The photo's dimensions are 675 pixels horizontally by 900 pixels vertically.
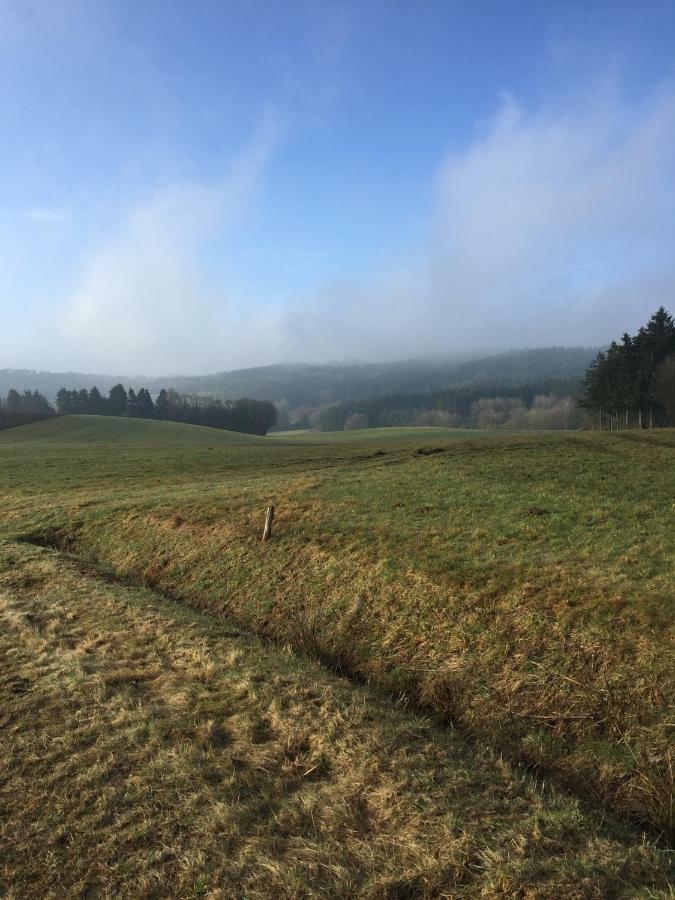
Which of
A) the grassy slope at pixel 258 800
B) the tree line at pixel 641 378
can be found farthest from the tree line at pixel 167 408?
the grassy slope at pixel 258 800

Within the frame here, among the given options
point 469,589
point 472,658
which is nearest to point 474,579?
point 469,589

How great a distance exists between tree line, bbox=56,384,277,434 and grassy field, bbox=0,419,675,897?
116 metres

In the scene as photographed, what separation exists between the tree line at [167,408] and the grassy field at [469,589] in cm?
11617

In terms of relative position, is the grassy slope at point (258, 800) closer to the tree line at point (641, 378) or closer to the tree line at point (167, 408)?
the tree line at point (641, 378)

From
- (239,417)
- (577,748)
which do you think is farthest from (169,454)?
(239,417)

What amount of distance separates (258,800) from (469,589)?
22.3 ft

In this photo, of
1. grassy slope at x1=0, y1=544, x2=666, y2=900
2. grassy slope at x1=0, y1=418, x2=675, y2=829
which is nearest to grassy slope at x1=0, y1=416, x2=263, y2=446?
grassy slope at x1=0, y1=418, x2=675, y2=829

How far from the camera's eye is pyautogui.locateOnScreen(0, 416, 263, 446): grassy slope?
7094 centimetres

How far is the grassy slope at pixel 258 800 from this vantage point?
477cm

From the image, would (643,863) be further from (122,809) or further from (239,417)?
(239,417)

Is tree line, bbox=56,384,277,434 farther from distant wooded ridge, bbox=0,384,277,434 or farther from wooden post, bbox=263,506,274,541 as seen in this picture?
wooden post, bbox=263,506,274,541

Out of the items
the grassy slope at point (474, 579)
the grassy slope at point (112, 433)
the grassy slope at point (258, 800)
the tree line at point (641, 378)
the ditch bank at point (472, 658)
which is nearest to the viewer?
the grassy slope at point (258, 800)

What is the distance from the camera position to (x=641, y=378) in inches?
2682

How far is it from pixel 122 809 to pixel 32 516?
19.6 m
